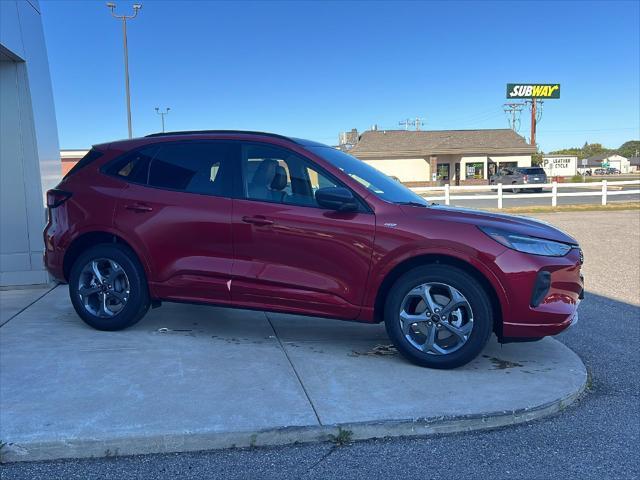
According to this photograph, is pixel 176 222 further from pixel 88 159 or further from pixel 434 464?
pixel 434 464

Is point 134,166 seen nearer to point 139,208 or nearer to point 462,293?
point 139,208

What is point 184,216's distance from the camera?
4.91m

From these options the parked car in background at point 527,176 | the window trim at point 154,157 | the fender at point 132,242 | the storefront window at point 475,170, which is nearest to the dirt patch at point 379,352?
the window trim at point 154,157

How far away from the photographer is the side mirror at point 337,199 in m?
4.40

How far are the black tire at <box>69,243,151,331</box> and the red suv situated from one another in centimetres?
1

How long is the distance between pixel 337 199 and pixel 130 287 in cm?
214

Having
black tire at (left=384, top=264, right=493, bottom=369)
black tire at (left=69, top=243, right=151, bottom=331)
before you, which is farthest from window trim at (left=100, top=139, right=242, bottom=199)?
black tire at (left=384, top=264, right=493, bottom=369)

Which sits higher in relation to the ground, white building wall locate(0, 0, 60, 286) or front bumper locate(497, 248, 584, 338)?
white building wall locate(0, 0, 60, 286)

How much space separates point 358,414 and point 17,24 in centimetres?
647

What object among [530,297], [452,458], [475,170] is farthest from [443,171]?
[452,458]

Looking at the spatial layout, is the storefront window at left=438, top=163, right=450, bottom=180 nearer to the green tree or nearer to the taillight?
the taillight

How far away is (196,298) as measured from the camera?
497 centimetres

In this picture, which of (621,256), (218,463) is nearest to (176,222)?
(218,463)

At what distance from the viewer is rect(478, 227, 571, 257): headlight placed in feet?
13.8
